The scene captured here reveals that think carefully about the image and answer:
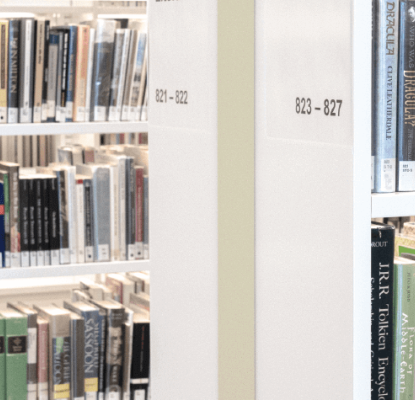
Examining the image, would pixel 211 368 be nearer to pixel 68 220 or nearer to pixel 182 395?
pixel 182 395

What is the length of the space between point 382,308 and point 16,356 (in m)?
1.38

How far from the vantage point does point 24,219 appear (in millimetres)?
2119

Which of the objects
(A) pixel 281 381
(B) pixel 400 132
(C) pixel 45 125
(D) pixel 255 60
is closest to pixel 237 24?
(D) pixel 255 60

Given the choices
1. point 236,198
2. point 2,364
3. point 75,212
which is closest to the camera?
point 236,198

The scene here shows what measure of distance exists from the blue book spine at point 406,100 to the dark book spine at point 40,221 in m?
1.37

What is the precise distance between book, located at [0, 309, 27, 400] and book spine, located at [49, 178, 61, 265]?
191 mm

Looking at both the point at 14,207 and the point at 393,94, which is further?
the point at 14,207

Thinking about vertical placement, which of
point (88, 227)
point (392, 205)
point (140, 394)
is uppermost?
point (392, 205)

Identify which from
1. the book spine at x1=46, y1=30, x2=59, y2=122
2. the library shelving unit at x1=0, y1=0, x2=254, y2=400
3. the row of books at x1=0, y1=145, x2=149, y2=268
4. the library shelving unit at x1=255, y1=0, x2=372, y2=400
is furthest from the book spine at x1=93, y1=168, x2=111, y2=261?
the library shelving unit at x1=255, y1=0, x2=372, y2=400

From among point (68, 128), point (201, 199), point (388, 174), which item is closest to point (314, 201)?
point (388, 174)

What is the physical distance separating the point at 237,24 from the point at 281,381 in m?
0.56

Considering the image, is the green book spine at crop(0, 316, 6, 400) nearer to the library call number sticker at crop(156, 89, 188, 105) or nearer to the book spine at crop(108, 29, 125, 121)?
the book spine at crop(108, 29, 125, 121)

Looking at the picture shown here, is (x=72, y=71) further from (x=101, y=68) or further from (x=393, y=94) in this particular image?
(x=393, y=94)

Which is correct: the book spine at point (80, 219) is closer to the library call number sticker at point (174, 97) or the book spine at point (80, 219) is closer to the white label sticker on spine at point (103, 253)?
the white label sticker on spine at point (103, 253)
